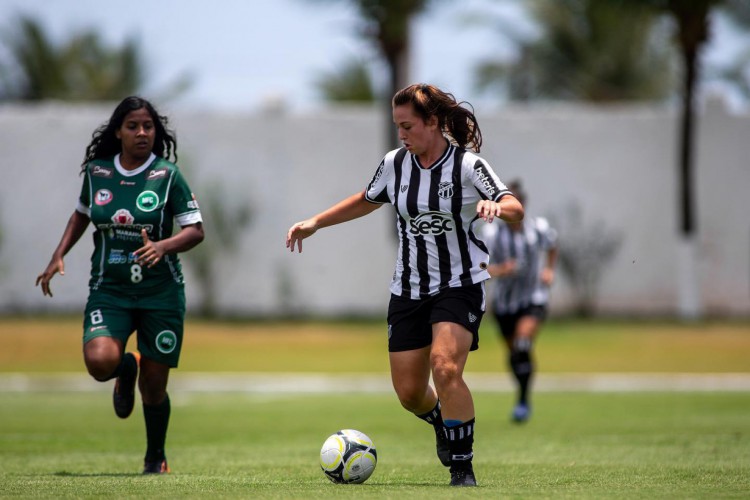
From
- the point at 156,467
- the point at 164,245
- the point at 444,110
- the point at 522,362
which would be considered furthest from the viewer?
the point at 522,362

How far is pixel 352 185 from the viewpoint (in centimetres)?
3066

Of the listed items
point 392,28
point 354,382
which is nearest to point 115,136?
point 354,382

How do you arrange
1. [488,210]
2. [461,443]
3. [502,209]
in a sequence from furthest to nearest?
[461,443] < [502,209] < [488,210]

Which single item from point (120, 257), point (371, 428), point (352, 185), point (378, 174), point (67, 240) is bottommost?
point (371, 428)

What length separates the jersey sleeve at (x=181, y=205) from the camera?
8.53 meters

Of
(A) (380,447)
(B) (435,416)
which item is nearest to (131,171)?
(B) (435,416)

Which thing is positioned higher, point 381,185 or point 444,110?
point 444,110

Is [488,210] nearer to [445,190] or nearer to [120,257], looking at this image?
[445,190]

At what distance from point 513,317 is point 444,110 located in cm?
673

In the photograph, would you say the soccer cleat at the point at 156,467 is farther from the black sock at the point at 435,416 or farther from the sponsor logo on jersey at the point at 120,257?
the black sock at the point at 435,416

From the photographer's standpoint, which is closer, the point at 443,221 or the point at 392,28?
the point at 443,221

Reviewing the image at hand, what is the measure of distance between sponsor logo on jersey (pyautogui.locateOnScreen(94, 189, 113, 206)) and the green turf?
1.84 m

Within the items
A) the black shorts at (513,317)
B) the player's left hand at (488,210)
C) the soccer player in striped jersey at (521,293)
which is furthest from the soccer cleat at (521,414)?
the player's left hand at (488,210)

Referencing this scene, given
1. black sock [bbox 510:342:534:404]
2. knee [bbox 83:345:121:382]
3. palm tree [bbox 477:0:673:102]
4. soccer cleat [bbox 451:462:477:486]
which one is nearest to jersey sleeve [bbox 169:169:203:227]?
knee [bbox 83:345:121:382]
